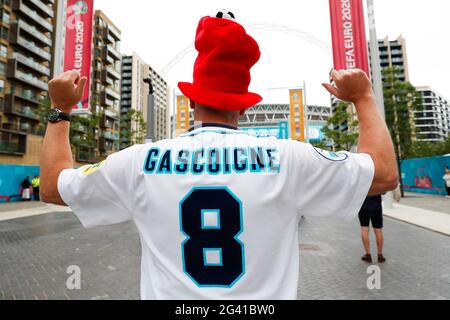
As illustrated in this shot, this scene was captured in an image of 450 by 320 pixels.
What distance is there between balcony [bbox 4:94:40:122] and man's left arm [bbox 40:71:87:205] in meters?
45.9

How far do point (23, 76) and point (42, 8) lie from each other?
41.6ft

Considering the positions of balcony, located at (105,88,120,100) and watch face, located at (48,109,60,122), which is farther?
balcony, located at (105,88,120,100)

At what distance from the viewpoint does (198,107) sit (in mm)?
1263

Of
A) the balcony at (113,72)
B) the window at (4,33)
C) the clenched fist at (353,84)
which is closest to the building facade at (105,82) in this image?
the balcony at (113,72)

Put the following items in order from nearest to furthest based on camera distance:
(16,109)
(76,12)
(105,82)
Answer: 1. (76,12)
2. (16,109)
3. (105,82)

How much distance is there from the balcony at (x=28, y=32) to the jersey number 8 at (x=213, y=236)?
5025 cm

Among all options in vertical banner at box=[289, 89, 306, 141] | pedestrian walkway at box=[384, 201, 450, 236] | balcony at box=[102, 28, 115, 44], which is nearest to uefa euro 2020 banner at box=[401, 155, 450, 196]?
pedestrian walkway at box=[384, 201, 450, 236]

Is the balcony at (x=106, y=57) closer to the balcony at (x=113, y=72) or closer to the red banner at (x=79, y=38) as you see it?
the balcony at (x=113, y=72)

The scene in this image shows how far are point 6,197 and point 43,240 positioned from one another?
52.4 feet

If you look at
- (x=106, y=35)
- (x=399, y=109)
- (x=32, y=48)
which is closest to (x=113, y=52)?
(x=106, y=35)

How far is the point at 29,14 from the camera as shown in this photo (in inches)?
1666

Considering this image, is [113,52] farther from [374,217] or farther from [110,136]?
[374,217]

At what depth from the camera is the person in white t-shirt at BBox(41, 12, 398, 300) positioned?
1060 millimetres

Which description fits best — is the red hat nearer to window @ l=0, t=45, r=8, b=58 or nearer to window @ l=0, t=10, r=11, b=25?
window @ l=0, t=45, r=8, b=58
